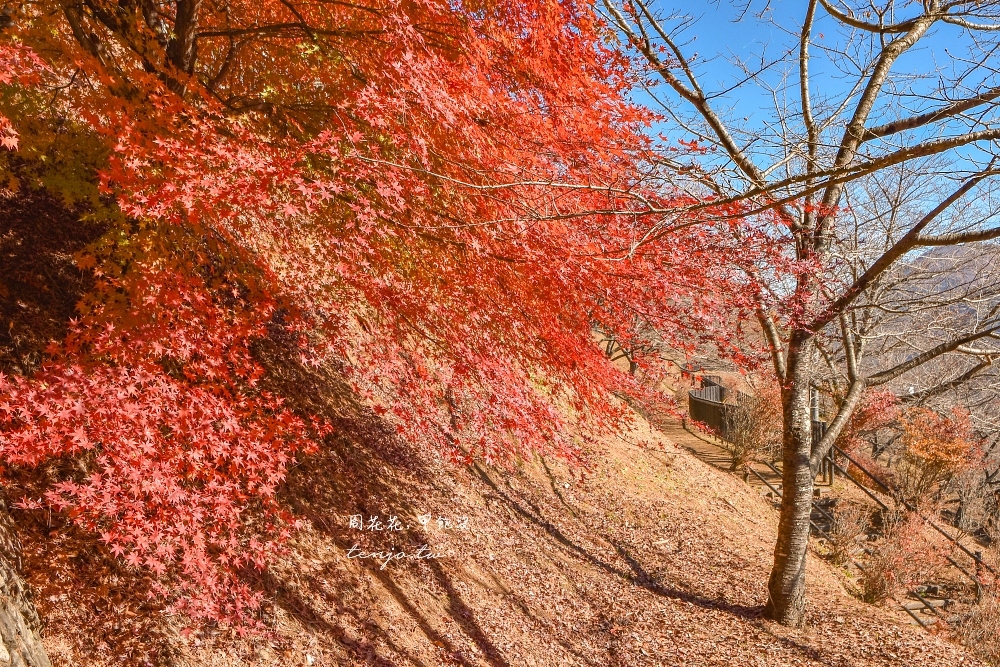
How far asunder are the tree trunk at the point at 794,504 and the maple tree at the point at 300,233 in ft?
6.05

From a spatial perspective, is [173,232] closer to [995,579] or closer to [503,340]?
[503,340]

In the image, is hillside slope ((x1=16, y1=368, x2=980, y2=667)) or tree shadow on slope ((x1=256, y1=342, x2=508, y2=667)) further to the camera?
tree shadow on slope ((x1=256, y1=342, x2=508, y2=667))

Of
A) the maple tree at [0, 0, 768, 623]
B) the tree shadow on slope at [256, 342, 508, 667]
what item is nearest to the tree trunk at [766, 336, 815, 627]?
the maple tree at [0, 0, 768, 623]

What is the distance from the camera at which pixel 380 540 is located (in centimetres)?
650

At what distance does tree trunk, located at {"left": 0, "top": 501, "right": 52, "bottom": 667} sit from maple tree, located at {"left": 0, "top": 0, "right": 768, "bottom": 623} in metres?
0.51

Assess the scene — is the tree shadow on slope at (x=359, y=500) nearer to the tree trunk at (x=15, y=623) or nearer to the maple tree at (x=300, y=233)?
the maple tree at (x=300, y=233)

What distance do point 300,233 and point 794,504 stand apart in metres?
7.62

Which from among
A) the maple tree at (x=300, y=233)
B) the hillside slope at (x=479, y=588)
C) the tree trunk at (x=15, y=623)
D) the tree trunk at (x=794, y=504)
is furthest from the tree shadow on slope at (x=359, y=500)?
the tree trunk at (x=794, y=504)

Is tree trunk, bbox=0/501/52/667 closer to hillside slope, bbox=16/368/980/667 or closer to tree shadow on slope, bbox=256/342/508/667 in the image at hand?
hillside slope, bbox=16/368/980/667

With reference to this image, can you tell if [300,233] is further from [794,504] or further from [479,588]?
[794,504]

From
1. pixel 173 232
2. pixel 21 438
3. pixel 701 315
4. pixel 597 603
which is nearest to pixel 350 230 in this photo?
pixel 173 232

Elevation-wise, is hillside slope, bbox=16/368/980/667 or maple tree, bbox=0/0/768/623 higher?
maple tree, bbox=0/0/768/623

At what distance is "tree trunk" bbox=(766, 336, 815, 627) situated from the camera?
25.3ft

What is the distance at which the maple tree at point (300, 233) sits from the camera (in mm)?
3725
